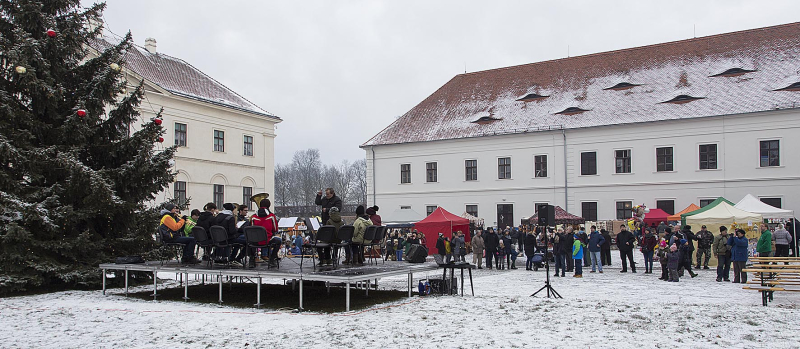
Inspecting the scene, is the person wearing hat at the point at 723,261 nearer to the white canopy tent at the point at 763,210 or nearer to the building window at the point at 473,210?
the white canopy tent at the point at 763,210

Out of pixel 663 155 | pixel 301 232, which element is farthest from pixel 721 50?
pixel 301 232

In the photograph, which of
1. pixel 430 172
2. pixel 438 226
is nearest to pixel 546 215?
pixel 438 226

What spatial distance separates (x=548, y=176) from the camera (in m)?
42.0

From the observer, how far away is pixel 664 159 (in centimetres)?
3872

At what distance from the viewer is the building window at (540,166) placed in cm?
4222

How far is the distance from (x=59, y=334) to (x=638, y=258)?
78.0 ft

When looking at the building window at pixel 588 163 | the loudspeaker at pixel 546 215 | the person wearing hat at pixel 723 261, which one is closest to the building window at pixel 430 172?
the building window at pixel 588 163

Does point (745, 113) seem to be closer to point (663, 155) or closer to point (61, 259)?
point (663, 155)

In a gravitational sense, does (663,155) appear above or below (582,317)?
above

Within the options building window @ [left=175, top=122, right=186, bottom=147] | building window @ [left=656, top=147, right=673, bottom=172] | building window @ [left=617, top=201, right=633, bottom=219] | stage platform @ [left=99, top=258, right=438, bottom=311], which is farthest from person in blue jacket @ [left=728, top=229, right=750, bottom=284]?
building window @ [left=175, top=122, right=186, bottom=147]

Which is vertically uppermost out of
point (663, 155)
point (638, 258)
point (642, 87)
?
point (642, 87)

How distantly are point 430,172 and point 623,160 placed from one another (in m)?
13.0

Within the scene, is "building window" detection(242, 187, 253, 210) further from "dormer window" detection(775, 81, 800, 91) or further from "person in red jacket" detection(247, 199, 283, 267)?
"dormer window" detection(775, 81, 800, 91)

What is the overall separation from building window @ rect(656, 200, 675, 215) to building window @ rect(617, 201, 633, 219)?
62.0 inches
